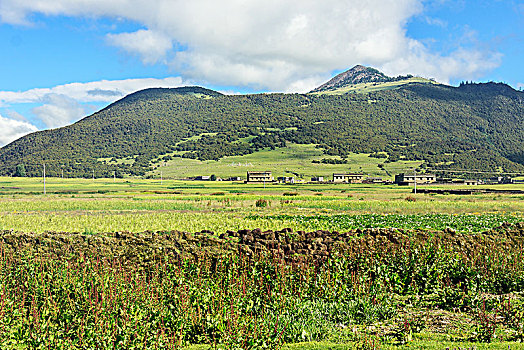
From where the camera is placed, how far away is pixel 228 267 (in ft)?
45.5

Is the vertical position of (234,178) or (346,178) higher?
(234,178)

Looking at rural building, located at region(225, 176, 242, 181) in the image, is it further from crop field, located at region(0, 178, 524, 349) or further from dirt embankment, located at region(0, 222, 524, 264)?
crop field, located at region(0, 178, 524, 349)

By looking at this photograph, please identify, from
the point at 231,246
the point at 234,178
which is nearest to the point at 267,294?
the point at 231,246

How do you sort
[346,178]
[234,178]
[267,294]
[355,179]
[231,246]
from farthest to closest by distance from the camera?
[234,178] < [346,178] < [355,179] < [231,246] < [267,294]

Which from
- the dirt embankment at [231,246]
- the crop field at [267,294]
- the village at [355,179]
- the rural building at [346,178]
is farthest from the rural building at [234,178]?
the crop field at [267,294]

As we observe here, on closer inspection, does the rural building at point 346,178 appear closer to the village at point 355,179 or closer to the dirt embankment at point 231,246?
the village at point 355,179

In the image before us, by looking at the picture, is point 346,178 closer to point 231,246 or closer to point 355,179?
point 355,179

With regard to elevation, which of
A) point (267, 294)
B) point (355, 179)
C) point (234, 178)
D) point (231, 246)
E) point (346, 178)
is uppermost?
point (234, 178)

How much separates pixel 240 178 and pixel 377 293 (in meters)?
167

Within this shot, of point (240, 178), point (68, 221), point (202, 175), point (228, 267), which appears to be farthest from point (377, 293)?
point (202, 175)

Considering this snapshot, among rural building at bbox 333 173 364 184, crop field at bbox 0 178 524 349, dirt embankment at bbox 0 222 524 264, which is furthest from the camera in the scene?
rural building at bbox 333 173 364 184

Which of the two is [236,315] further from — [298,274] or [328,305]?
[298,274]

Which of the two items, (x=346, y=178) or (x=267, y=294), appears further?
(x=346, y=178)

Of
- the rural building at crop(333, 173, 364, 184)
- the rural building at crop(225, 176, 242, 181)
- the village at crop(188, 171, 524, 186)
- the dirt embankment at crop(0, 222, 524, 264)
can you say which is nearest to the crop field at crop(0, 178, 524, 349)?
the dirt embankment at crop(0, 222, 524, 264)
